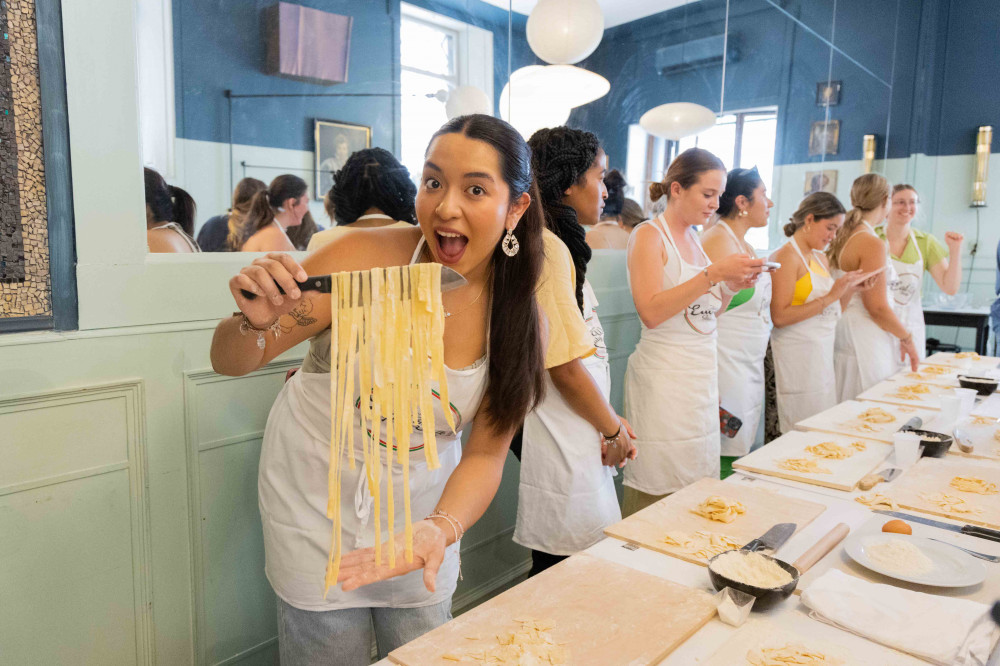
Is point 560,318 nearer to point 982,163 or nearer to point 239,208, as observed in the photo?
point 239,208

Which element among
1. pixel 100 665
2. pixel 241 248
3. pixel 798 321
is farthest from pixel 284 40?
pixel 798 321

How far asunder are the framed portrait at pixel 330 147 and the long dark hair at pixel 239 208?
0.73 feet

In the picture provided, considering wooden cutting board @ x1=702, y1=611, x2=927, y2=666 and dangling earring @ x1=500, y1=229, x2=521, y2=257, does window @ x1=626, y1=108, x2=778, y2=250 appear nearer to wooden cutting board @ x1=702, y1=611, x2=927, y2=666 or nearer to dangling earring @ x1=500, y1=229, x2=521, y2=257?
dangling earring @ x1=500, y1=229, x2=521, y2=257

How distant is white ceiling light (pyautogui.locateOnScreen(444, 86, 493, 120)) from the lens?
2590 mm

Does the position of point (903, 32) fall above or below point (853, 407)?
above

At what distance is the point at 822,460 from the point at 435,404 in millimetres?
1150

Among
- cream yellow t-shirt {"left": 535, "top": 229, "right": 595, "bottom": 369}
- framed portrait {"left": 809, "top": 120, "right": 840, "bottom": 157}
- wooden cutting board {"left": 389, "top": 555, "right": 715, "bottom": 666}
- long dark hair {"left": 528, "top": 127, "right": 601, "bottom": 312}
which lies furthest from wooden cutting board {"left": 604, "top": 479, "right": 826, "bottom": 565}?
framed portrait {"left": 809, "top": 120, "right": 840, "bottom": 157}

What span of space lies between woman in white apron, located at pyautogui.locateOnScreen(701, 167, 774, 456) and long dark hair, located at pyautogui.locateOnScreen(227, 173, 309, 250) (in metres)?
1.77

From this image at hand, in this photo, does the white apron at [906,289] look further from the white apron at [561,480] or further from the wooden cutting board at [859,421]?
the white apron at [561,480]

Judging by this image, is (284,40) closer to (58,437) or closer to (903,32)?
(58,437)

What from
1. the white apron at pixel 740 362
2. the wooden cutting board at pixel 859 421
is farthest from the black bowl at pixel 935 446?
the white apron at pixel 740 362

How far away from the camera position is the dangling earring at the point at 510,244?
130 centimetres

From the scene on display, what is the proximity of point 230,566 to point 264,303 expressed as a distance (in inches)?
45.4

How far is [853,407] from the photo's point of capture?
2494 millimetres
